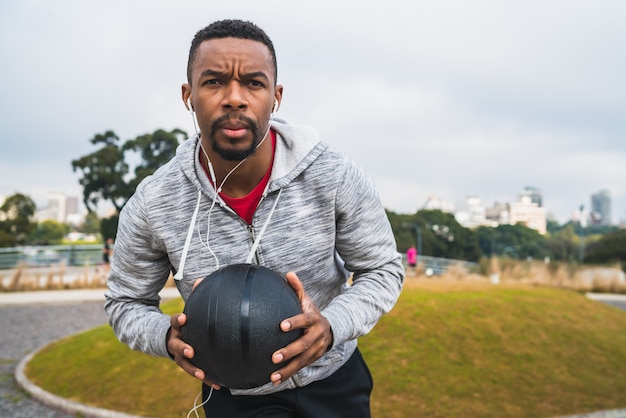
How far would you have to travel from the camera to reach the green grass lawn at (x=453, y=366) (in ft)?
20.4

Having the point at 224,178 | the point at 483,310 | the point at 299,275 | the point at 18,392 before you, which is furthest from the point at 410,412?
the point at 18,392

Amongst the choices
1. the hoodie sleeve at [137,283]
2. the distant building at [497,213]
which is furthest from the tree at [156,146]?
the distant building at [497,213]

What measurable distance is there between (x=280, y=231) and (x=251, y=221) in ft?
0.46

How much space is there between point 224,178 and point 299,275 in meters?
0.54

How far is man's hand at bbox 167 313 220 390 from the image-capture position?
7.19 feet

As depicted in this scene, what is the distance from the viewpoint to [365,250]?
8.50 ft

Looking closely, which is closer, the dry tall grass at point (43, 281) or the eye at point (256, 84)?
the eye at point (256, 84)

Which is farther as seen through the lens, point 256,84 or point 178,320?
point 256,84

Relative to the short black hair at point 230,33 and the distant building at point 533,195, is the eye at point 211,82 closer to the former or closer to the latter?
the short black hair at point 230,33

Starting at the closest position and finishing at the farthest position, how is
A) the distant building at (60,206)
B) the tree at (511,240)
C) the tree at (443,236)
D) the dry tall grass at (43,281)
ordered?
the dry tall grass at (43,281) → the tree at (443,236) → the tree at (511,240) → the distant building at (60,206)

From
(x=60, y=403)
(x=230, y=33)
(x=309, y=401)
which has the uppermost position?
(x=230, y=33)

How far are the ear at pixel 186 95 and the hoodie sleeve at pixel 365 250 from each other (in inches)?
29.5

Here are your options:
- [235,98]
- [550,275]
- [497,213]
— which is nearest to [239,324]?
[235,98]

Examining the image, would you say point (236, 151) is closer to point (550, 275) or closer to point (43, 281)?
point (43, 281)
